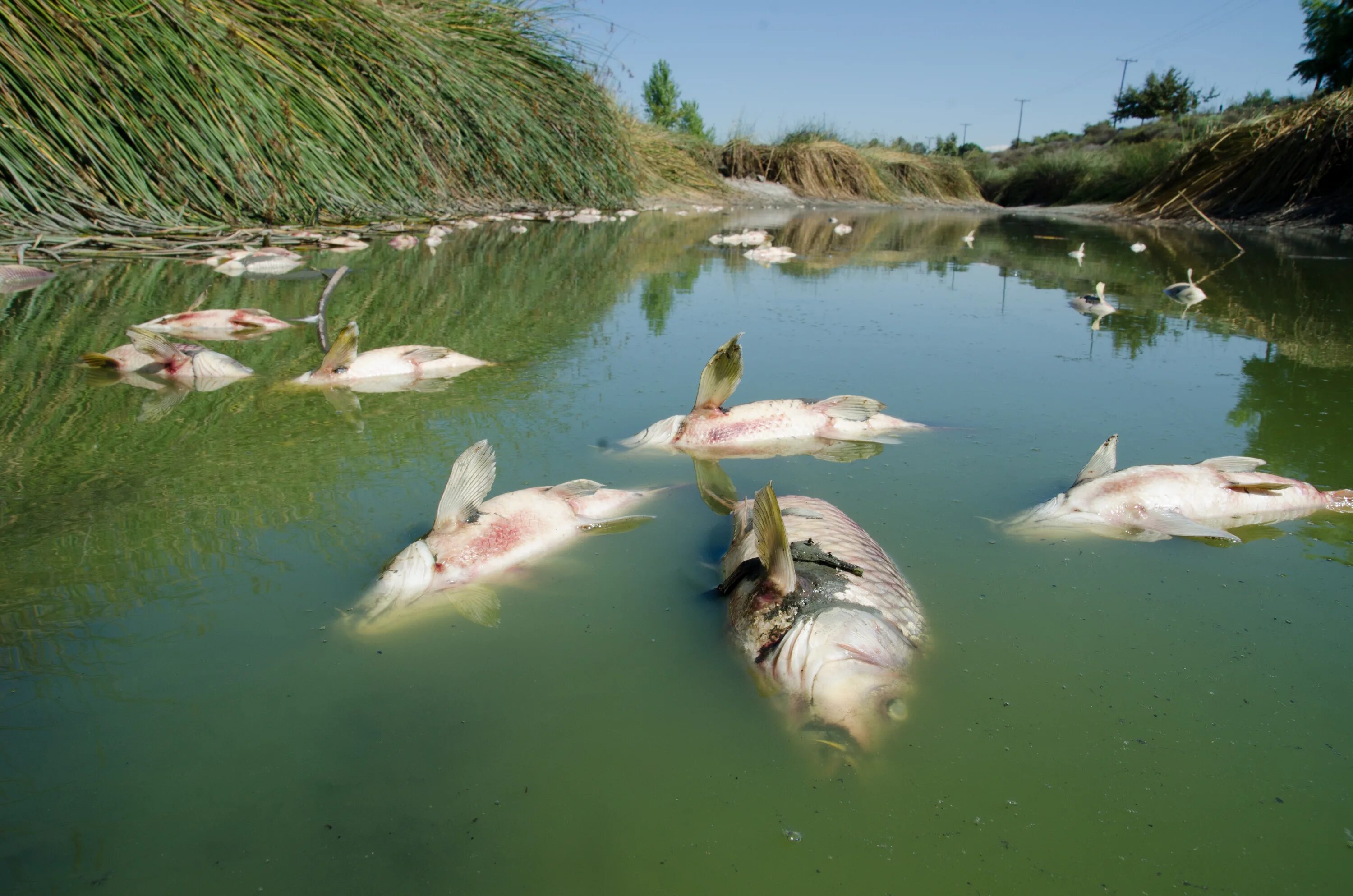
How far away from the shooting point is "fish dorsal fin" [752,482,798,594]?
1.57m

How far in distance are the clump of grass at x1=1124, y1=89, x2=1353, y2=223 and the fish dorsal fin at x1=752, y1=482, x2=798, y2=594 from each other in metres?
13.3

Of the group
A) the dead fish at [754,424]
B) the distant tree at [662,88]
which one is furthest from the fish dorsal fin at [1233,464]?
the distant tree at [662,88]

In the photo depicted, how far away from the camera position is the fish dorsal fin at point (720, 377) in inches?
108

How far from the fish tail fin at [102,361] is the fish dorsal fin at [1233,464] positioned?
13.0 ft

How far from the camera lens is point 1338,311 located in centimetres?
515

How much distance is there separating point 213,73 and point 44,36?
121 cm

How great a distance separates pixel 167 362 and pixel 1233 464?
382 cm

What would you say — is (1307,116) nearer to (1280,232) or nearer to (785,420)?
(1280,232)

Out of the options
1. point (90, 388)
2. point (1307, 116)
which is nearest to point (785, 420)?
point (90, 388)

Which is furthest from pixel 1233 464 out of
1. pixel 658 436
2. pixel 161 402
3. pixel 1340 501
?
pixel 161 402

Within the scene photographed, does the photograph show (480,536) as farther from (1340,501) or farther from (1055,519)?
(1340,501)

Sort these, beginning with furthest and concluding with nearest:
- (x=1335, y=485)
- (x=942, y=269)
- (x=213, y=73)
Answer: (x=942, y=269), (x=213, y=73), (x=1335, y=485)

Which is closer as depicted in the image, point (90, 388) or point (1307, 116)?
point (90, 388)

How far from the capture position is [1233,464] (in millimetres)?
2367
